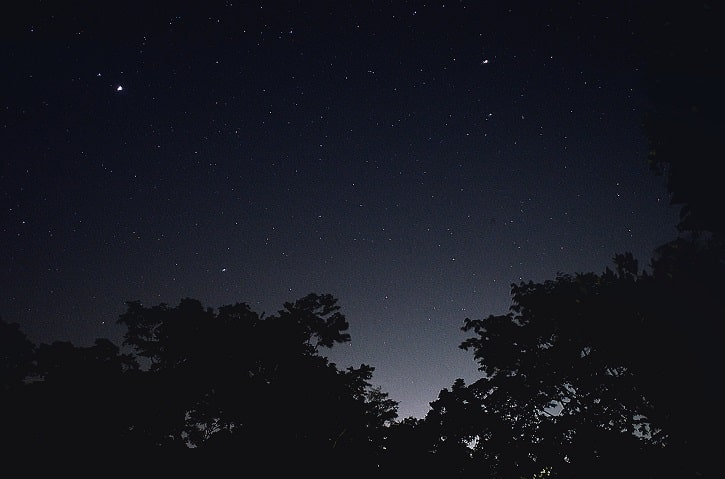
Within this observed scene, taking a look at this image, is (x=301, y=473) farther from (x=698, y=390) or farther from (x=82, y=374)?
(x=698, y=390)

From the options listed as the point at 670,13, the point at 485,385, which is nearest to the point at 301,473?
the point at 485,385

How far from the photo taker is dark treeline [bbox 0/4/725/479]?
36.5 feet

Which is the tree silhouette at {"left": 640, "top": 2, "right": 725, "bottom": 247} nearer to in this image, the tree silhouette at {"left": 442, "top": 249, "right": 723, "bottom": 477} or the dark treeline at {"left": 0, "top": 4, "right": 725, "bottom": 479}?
the dark treeline at {"left": 0, "top": 4, "right": 725, "bottom": 479}

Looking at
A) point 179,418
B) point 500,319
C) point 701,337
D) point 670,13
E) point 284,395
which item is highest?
point 670,13

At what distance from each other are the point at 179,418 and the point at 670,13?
19070mm

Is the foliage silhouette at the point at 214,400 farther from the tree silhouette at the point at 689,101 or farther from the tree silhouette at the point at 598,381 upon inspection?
the tree silhouette at the point at 689,101

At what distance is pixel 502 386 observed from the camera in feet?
47.6

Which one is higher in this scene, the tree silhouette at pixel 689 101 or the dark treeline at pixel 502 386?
the tree silhouette at pixel 689 101

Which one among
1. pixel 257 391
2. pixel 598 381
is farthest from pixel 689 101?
pixel 257 391

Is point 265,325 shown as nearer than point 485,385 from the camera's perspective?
No

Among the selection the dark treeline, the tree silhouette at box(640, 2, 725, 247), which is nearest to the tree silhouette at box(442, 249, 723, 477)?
the dark treeline

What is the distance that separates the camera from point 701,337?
12055 millimetres

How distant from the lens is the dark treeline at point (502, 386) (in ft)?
36.5

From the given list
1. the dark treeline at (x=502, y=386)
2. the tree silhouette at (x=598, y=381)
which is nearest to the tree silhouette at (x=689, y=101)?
the dark treeline at (x=502, y=386)
